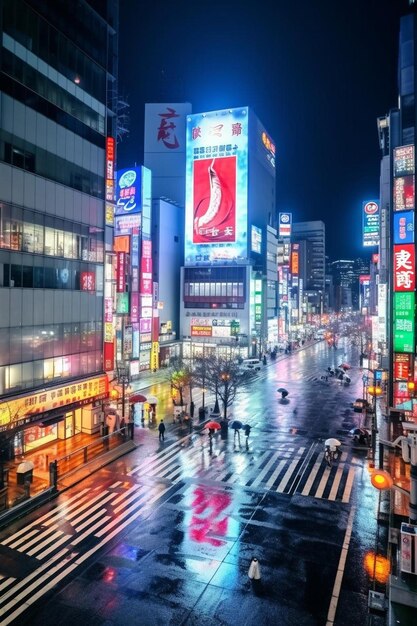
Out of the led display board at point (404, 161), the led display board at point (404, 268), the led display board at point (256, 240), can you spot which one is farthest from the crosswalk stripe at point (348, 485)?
the led display board at point (256, 240)

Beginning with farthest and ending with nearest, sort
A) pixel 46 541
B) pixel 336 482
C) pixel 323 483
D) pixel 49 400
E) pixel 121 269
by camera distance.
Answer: pixel 121 269, pixel 49 400, pixel 336 482, pixel 323 483, pixel 46 541

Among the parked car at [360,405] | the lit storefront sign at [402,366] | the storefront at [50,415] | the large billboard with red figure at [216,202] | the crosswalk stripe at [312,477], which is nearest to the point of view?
the crosswalk stripe at [312,477]

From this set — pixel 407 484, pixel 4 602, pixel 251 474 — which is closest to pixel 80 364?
pixel 251 474

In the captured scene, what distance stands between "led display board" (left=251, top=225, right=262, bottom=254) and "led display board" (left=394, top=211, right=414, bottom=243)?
175 ft

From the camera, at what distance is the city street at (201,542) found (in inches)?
566

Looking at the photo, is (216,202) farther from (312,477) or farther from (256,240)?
(312,477)

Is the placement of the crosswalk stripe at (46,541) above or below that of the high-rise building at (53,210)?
below

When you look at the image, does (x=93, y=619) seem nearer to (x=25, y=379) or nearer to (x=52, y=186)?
(x=25, y=379)

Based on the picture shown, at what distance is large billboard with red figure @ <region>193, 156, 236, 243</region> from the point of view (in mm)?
90375

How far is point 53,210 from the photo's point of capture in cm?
3181

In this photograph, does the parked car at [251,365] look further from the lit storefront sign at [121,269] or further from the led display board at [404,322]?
the led display board at [404,322]

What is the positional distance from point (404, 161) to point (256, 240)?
184 feet

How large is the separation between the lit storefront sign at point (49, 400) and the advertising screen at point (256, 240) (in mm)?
61047

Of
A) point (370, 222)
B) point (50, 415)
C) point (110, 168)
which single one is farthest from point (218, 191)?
point (50, 415)
